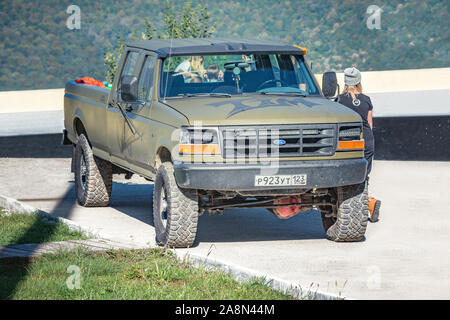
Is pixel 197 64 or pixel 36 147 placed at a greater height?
pixel 197 64

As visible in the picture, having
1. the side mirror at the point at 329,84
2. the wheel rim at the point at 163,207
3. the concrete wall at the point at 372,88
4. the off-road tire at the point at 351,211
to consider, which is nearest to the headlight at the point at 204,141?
the wheel rim at the point at 163,207

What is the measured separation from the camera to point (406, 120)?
59.2ft

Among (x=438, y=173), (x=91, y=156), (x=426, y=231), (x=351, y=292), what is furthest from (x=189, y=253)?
(x=438, y=173)

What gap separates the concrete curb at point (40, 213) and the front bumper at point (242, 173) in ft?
3.67

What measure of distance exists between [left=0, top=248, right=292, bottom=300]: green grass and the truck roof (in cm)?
262

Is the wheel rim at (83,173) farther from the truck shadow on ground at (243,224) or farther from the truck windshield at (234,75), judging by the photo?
the truck windshield at (234,75)

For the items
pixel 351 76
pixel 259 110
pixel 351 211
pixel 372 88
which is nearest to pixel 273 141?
pixel 259 110

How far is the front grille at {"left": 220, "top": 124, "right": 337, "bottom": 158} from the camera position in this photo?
8.70 metres

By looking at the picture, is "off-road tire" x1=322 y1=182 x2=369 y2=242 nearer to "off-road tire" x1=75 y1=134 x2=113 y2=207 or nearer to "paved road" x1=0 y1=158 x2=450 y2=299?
→ "paved road" x1=0 y1=158 x2=450 y2=299

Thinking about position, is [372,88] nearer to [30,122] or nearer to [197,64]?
[30,122]

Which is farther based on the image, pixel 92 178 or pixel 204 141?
pixel 92 178

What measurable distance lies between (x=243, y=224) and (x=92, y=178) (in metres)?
2.31

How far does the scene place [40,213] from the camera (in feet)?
35.5
